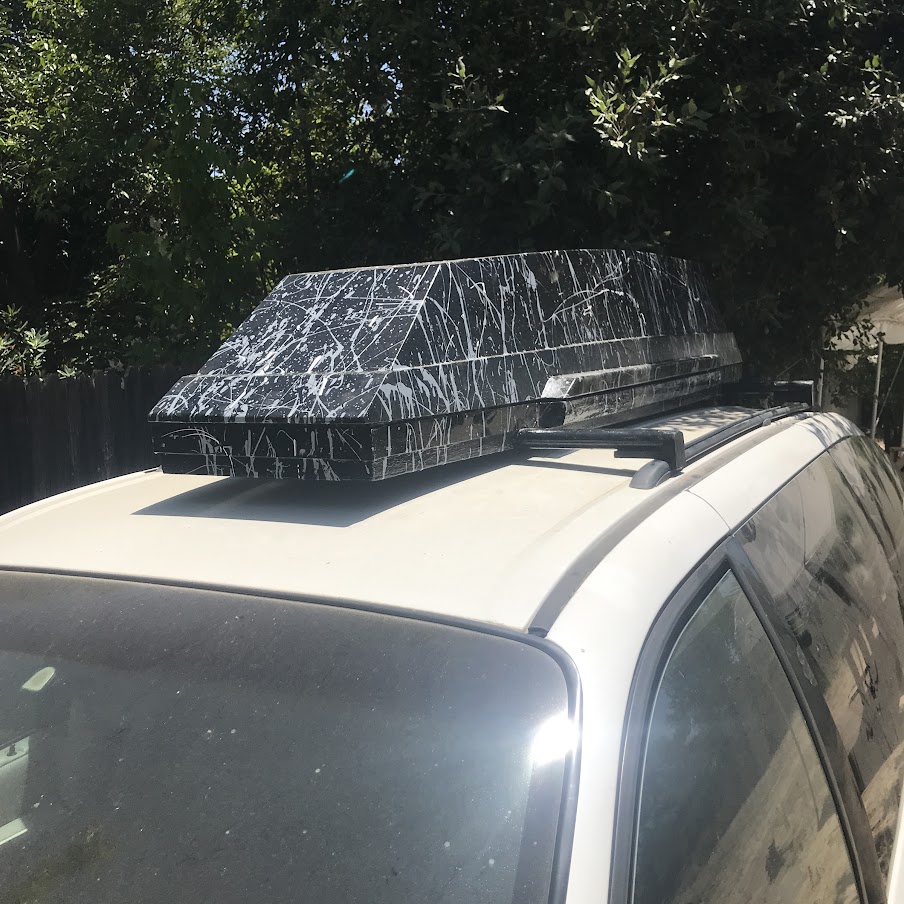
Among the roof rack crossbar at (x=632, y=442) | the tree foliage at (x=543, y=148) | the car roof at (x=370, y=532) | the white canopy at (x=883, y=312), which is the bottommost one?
the car roof at (x=370, y=532)

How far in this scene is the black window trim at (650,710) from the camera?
108 centimetres

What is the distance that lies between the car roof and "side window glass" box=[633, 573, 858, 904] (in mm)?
233

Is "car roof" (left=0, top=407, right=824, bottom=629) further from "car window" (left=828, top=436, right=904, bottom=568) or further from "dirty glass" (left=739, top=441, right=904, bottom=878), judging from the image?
"car window" (left=828, top=436, right=904, bottom=568)

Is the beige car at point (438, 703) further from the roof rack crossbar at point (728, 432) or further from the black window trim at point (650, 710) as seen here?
the roof rack crossbar at point (728, 432)

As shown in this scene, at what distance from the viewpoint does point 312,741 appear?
51.4 inches

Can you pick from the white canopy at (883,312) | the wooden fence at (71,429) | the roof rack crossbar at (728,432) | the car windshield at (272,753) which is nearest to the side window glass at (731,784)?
the car windshield at (272,753)

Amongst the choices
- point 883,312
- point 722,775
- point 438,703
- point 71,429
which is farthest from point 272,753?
point 883,312

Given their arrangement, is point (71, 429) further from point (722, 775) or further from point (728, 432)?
point (722, 775)

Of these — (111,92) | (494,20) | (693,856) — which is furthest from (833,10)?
(111,92)

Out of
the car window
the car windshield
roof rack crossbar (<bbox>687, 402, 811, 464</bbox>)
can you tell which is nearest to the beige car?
the car windshield

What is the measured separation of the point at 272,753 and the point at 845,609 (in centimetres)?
136

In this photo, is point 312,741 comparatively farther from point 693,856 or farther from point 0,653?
point 0,653

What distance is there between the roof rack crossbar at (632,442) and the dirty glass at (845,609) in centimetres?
20

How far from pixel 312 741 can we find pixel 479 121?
4.29 meters
